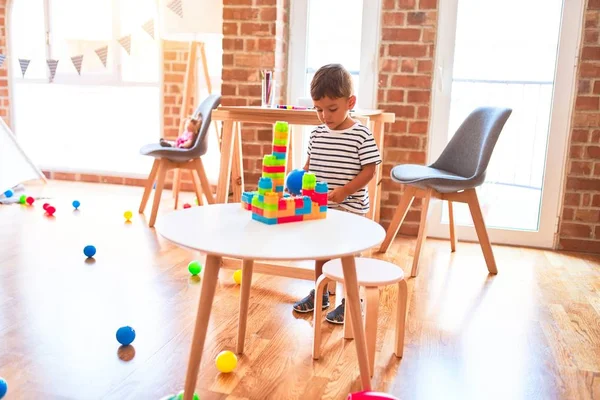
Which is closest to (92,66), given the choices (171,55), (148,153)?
(171,55)

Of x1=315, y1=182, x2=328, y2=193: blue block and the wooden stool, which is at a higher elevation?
x1=315, y1=182, x2=328, y2=193: blue block

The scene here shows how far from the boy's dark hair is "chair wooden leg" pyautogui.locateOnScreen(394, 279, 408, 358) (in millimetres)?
654

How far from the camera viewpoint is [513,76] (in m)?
3.25

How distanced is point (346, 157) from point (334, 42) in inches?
62.8

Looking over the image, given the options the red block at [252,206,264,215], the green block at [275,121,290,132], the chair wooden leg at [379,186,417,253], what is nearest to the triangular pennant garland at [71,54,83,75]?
the chair wooden leg at [379,186,417,253]

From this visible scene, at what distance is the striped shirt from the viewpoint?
2.07 meters

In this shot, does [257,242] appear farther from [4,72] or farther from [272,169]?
→ [4,72]

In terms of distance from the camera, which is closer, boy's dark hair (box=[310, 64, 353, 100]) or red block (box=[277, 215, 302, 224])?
red block (box=[277, 215, 302, 224])

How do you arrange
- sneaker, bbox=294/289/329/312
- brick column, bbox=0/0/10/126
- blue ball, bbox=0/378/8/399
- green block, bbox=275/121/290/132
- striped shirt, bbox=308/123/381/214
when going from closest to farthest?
blue ball, bbox=0/378/8/399, green block, bbox=275/121/290/132, striped shirt, bbox=308/123/381/214, sneaker, bbox=294/289/329/312, brick column, bbox=0/0/10/126

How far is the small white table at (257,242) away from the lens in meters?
1.23

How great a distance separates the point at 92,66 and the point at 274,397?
12.6ft

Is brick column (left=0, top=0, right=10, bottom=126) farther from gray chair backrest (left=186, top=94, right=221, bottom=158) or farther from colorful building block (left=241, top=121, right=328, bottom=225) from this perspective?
colorful building block (left=241, top=121, right=328, bottom=225)

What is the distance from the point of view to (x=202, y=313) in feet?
4.37

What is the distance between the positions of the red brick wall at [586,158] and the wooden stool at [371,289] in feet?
6.19
